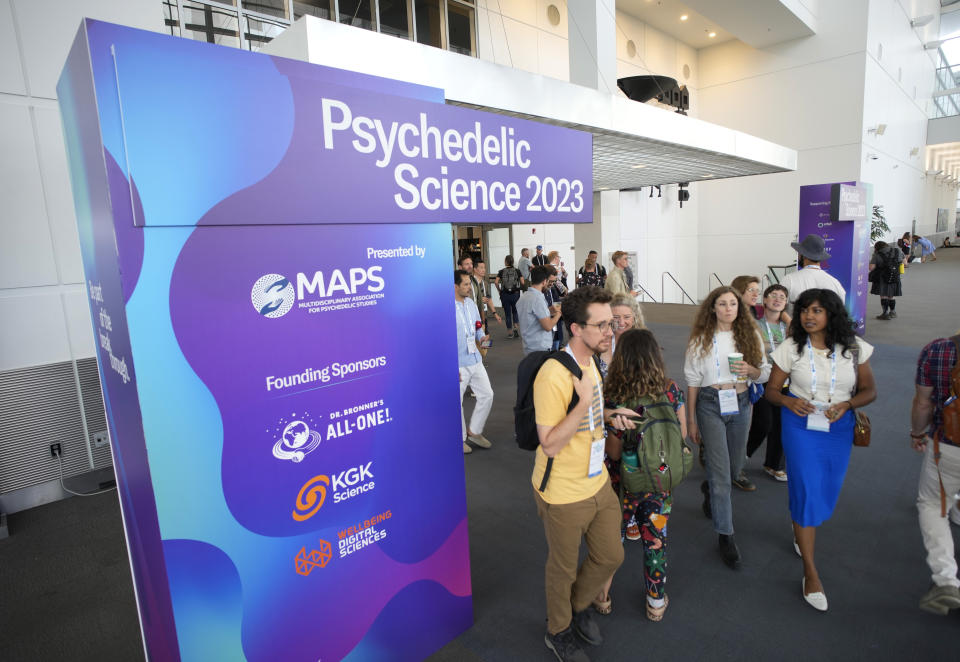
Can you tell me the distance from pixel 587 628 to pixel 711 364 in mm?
1729

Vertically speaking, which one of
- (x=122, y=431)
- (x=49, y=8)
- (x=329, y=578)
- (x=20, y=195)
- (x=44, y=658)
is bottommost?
(x=44, y=658)

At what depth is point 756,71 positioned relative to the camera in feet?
61.4

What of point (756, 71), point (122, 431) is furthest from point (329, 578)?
point (756, 71)

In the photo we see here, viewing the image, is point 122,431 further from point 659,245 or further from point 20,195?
point 659,245

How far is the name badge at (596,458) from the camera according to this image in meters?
2.35

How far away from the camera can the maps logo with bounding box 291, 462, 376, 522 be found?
2.11 m

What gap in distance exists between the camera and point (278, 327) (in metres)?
1.98

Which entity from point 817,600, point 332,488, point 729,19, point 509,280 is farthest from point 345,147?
point 729,19

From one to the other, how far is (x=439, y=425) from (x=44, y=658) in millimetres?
2548

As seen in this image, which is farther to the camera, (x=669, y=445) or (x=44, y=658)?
(x=44, y=658)

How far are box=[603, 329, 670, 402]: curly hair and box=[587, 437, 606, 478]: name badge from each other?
299 millimetres

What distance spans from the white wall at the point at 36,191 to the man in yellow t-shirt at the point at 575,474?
457 cm

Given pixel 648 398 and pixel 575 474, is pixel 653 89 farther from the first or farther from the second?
pixel 575 474

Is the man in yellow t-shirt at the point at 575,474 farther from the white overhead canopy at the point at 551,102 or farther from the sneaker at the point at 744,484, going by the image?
the white overhead canopy at the point at 551,102
